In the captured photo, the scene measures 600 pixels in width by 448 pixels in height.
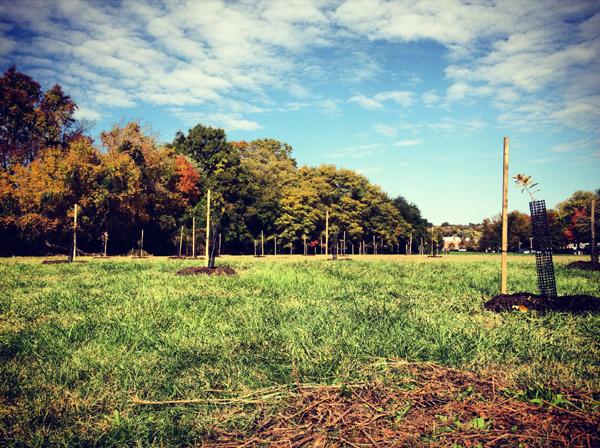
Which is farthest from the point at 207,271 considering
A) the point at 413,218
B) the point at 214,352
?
the point at 413,218

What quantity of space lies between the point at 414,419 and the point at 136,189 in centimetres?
3205

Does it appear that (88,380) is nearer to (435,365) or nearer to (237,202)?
(435,365)

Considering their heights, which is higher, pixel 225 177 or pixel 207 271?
pixel 225 177

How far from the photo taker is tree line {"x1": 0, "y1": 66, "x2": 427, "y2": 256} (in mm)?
25906

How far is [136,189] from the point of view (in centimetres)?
3055

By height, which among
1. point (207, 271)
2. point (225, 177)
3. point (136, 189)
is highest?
point (225, 177)

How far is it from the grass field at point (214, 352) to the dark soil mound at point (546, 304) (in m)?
0.33

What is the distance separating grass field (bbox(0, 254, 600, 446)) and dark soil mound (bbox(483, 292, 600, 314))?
329mm

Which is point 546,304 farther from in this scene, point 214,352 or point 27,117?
point 27,117

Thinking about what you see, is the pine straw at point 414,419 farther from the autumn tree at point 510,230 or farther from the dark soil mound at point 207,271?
the autumn tree at point 510,230

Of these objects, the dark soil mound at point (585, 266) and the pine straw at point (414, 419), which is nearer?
the pine straw at point (414, 419)

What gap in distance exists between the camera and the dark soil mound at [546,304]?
20.2ft

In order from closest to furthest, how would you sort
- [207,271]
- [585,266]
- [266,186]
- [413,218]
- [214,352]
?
1. [214,352]
2. [207,271]
3. [585,266]
4. [266,186]
5. [413,218]

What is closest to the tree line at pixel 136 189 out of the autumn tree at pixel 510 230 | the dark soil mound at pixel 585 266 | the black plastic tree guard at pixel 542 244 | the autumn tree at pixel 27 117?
the autumn tree at pixel 27 117
